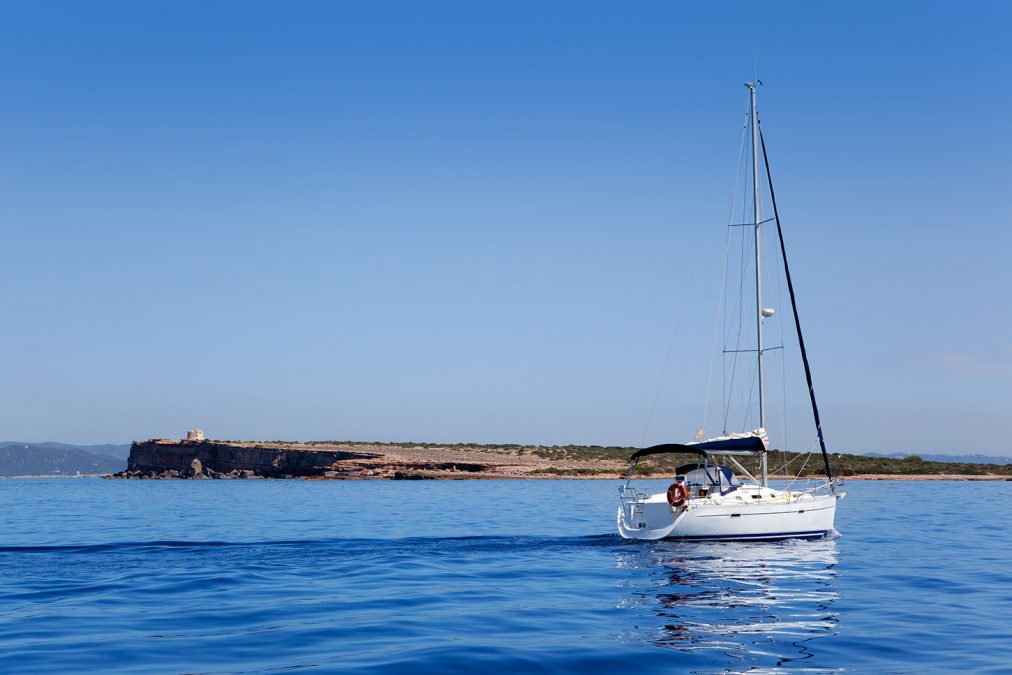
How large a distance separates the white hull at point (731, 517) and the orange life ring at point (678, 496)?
0.18 meters

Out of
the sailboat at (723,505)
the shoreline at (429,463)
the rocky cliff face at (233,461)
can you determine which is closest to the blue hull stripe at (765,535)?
the sailboat at (723,505)

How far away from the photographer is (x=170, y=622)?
18.3m

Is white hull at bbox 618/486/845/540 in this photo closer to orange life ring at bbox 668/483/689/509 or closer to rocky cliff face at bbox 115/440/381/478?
orange life ring at bbox 668/483/689/509

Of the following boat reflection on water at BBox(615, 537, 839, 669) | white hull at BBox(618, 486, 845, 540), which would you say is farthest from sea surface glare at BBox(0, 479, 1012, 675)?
white hull at BBox(618, 486, 845, 540)

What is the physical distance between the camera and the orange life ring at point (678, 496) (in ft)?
107

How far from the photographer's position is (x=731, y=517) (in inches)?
1289

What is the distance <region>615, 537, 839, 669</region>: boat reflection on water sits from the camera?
16.5 meters

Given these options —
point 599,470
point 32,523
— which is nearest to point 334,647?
point 32,523

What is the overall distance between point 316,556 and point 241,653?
574 inches

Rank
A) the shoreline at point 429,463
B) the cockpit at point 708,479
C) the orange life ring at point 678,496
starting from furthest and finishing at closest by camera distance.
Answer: the shoreline at point 429,463 → the cockpit at point 708,479 → the orange life ring at point 678,496

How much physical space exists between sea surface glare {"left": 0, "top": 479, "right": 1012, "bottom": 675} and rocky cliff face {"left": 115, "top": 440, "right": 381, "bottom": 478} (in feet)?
244

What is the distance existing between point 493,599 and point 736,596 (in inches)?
224

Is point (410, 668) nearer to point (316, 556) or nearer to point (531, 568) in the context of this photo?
point (531, 568)

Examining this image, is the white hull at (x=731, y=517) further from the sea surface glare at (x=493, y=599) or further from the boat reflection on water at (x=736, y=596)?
the sea surface glare at (x=493, y=599)
